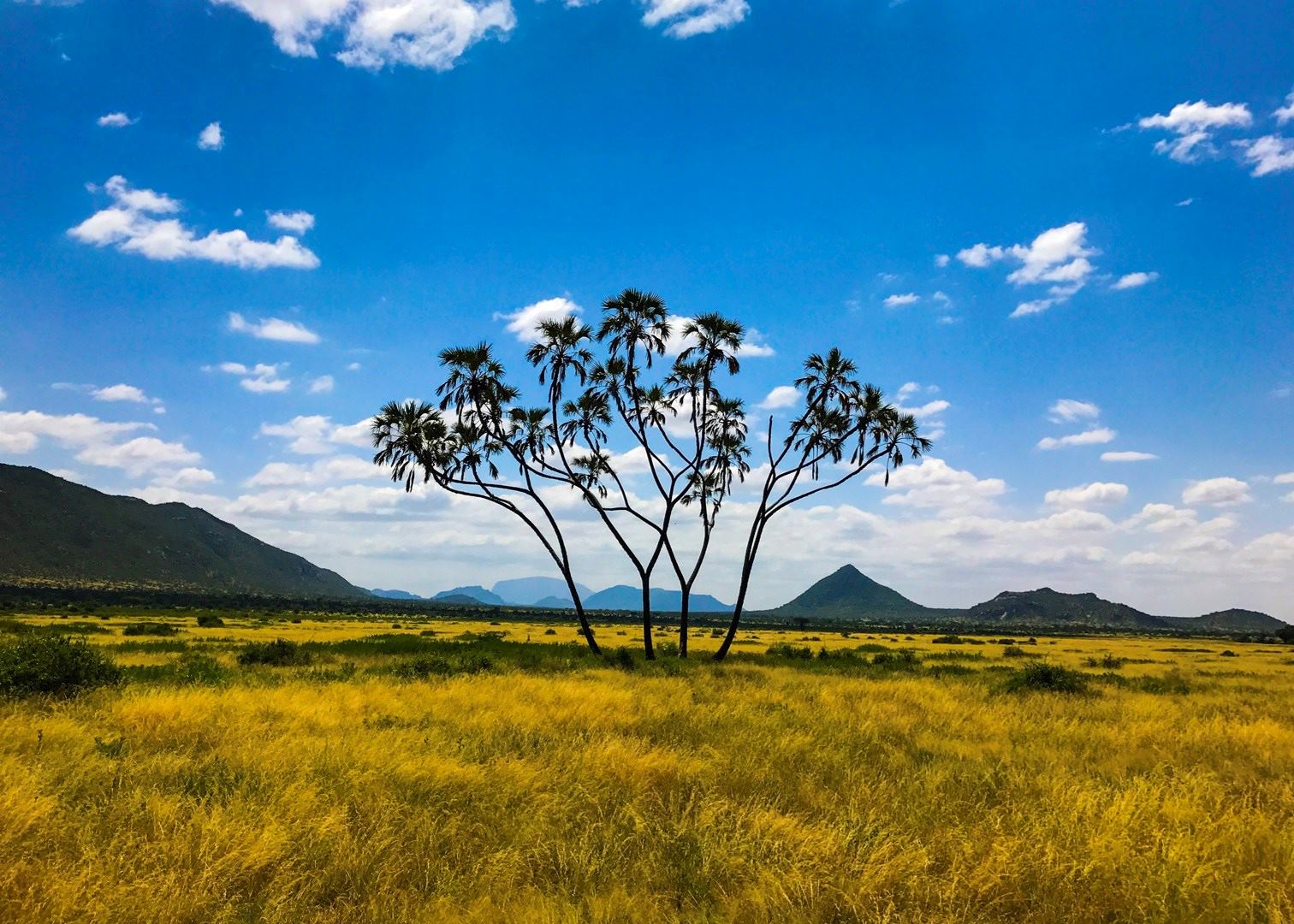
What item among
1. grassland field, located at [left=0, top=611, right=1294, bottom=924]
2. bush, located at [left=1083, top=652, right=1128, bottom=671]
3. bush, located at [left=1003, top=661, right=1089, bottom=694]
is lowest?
bush, located at [left=1083, top=652, right=1128, bottom=671]

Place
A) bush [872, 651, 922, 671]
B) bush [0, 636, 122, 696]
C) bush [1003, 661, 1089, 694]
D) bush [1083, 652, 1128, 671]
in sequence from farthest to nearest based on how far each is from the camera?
bush [1083, 652, 1128, 671] < bush [872, 651, 922, 671] < bush [1003, 661, 1089, 694] < bush [0, 636, 122, 696]

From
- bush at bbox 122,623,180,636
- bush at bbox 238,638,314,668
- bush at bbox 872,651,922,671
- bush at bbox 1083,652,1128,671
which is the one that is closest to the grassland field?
bush at bbox 238,638,314,668

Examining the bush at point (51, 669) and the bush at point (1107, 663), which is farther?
the bush at point (1107, 663)

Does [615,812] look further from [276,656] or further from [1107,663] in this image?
[1107,663]

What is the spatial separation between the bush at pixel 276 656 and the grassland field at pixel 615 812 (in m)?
8.64

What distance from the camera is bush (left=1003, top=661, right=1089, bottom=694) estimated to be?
855 inches

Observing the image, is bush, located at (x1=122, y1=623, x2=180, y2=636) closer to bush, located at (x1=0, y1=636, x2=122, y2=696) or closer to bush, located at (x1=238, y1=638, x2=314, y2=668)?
bush, located at (x1=238, y1=638, x2=314, y2=668)

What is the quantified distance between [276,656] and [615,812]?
2221 centimetres

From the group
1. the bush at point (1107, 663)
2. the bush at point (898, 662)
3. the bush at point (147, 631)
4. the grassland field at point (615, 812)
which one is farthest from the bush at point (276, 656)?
the bush at point (1107, 663)

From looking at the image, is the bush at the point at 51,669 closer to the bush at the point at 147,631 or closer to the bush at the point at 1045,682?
the bush at the point at 1045,682

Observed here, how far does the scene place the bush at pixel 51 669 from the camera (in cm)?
1391

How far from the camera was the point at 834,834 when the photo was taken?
6.82 meters

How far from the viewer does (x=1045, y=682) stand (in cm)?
2255

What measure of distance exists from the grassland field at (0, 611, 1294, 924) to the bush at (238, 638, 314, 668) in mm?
8644
